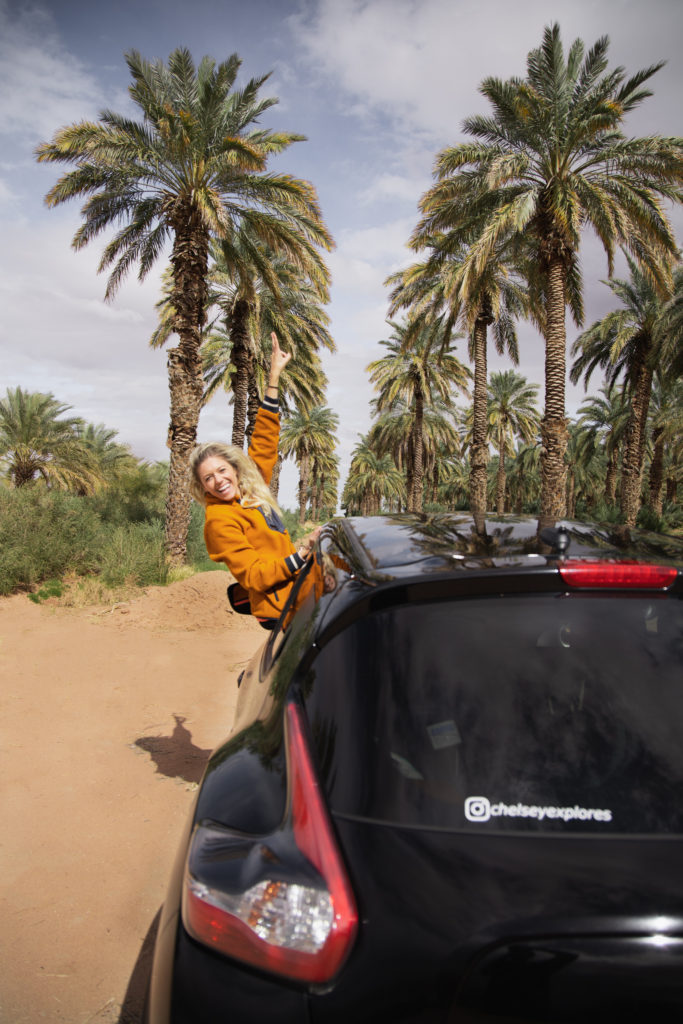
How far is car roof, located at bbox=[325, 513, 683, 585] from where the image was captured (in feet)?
5.35

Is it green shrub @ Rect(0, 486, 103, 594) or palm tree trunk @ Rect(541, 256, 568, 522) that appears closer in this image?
green shrub @ Rect(0, 486, 103, 594)

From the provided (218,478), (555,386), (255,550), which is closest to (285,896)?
(255,550)

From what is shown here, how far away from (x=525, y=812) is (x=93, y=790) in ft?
12.0

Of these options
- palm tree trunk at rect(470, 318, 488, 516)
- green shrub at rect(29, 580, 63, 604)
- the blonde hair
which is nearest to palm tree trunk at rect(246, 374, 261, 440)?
palm tree trunk at rect(470, 318, 488, 516)

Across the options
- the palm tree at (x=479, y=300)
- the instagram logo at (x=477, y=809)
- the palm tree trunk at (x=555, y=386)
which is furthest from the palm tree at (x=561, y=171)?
the instagram logo at (x=477, y=809)

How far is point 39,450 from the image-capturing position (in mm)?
22953

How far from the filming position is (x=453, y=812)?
126cm

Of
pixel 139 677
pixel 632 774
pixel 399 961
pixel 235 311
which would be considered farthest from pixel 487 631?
pixel 235 311

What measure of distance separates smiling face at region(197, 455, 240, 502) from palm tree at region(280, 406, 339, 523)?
4357cm

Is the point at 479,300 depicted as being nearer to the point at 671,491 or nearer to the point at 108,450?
the point at 108,450

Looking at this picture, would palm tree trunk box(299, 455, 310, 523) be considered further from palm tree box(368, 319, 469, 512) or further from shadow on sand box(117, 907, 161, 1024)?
shadow on sand box(117, 907, 161, 1024)

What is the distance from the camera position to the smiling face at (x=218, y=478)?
3326 millimetres

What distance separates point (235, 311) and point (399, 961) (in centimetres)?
2195

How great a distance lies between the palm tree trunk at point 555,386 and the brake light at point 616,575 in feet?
51.5
